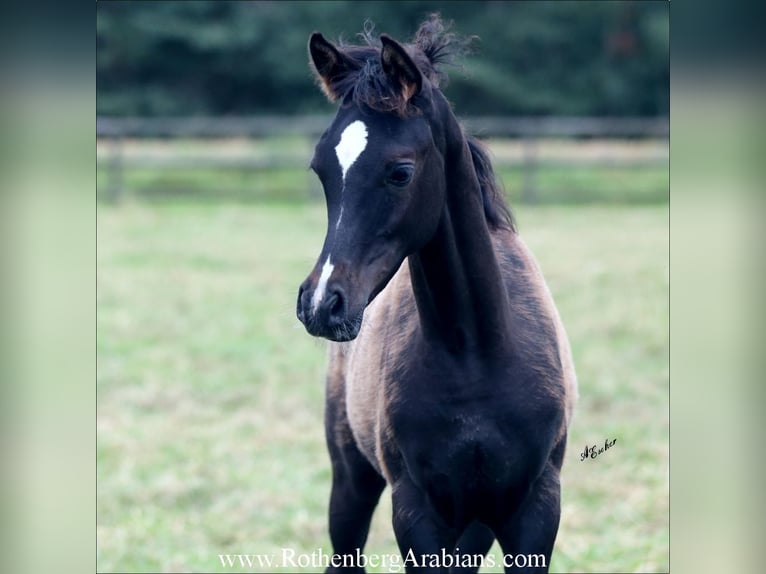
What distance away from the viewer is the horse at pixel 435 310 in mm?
2186

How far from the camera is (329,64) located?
2346 millimetres

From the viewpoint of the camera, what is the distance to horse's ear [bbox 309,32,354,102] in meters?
2.31

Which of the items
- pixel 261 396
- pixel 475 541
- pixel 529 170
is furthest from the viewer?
pixel 529 170

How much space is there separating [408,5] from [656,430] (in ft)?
35.0

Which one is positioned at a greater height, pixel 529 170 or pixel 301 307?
pixel 529 170

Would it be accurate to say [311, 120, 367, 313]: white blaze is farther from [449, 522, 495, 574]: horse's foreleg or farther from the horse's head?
[449, 522, 495, 574]: horse's foreleg

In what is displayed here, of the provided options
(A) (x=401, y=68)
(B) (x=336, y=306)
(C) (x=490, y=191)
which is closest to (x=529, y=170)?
(C) (x=490, y=191)

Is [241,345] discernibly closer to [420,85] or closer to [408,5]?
[420,85]

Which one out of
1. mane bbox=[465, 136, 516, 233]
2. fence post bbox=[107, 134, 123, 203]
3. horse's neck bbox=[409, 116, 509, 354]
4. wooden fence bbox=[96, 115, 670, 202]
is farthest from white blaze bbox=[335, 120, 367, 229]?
fence post bbox=[107, 134, 123, 203]

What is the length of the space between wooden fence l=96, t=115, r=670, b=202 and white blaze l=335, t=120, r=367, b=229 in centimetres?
1388

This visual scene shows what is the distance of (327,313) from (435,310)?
56 cm

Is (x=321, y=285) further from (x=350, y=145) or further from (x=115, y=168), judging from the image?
(x=115, y=168)

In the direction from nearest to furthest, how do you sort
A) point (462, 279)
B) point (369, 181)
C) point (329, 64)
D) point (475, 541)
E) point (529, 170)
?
1. point (369, 181)
2. point (329, 64)
3. point (462, 279)
4. point (475, 541)
5. point (529, 170)

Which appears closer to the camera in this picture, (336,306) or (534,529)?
(336,306)
